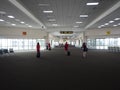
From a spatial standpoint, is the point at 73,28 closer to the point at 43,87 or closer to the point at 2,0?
the point at 2,0

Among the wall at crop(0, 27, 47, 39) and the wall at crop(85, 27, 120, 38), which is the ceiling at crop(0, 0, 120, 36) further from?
the wall at crop(85, 27, 120, 38)

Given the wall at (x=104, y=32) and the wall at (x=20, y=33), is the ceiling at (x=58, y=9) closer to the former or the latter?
the wall at (x=20, y=33)

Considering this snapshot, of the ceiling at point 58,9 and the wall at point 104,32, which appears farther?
the wall at point 104,32

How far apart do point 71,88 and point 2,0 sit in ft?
29.1

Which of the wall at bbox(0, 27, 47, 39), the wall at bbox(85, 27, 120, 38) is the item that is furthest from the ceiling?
the wall at bbox(85, 27, 120, 38)

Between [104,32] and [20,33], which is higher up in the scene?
[104,32]

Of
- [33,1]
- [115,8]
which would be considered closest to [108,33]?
[115,8]

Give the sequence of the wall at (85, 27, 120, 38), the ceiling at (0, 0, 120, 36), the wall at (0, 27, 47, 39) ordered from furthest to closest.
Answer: the wall at (85, 27, 120, 38)
the wall at (0, 27, 47, 39)
the ceiling at (0, 0, 120, 36)

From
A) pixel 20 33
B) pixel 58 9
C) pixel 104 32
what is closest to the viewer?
pixel 58 9

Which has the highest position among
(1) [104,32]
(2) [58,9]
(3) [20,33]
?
(2) [58,9]

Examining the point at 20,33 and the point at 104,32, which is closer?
the point at 20,33

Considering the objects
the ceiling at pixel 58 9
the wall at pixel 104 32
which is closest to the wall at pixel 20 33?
the ceiling at pixel 58 9

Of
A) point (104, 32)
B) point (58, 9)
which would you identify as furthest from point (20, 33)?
point (58, 9)

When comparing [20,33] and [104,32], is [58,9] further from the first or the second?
[104,32]
